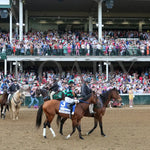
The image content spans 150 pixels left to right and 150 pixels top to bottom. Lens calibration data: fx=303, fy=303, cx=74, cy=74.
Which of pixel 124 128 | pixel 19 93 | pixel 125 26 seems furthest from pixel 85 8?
pixel 124 128

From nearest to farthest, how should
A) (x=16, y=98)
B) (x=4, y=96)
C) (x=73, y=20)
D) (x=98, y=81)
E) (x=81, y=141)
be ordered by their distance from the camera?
(x=81, y=141)
(x=16, y=98)
(x=4, y=96)
(x=98, y=81)
(x=73, y=20)

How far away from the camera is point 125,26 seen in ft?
121

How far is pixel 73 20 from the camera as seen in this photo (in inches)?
1399

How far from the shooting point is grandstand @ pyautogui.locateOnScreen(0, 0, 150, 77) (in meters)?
25.6

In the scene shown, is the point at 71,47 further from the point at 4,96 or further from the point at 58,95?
the point at 58,95

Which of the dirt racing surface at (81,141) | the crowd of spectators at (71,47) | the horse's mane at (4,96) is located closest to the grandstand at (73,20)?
the crowd of spectators at (71,47)

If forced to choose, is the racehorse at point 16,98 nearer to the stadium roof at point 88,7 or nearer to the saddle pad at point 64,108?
the saddle pad at point 64,108

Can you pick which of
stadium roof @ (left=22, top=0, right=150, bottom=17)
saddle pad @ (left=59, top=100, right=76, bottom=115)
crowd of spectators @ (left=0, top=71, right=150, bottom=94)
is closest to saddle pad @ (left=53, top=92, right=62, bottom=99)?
saddle pad @ (left=59, top=100, right=76, bottom=115)

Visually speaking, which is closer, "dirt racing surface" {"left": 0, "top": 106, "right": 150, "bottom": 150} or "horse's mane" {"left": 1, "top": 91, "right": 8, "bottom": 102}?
"dirt racing surface" {"left": 0, "top": 106, "right": 150, "bottom": 150}

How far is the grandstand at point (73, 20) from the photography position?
25578mm

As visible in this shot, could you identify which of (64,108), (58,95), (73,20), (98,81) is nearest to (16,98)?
(58,95)

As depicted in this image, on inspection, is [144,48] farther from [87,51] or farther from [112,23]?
[112,23]

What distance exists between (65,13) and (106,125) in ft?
79.3

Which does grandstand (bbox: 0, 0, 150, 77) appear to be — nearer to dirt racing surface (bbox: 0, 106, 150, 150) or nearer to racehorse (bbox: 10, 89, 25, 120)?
racehorse (bbox: 10, 89, 25, 120)
